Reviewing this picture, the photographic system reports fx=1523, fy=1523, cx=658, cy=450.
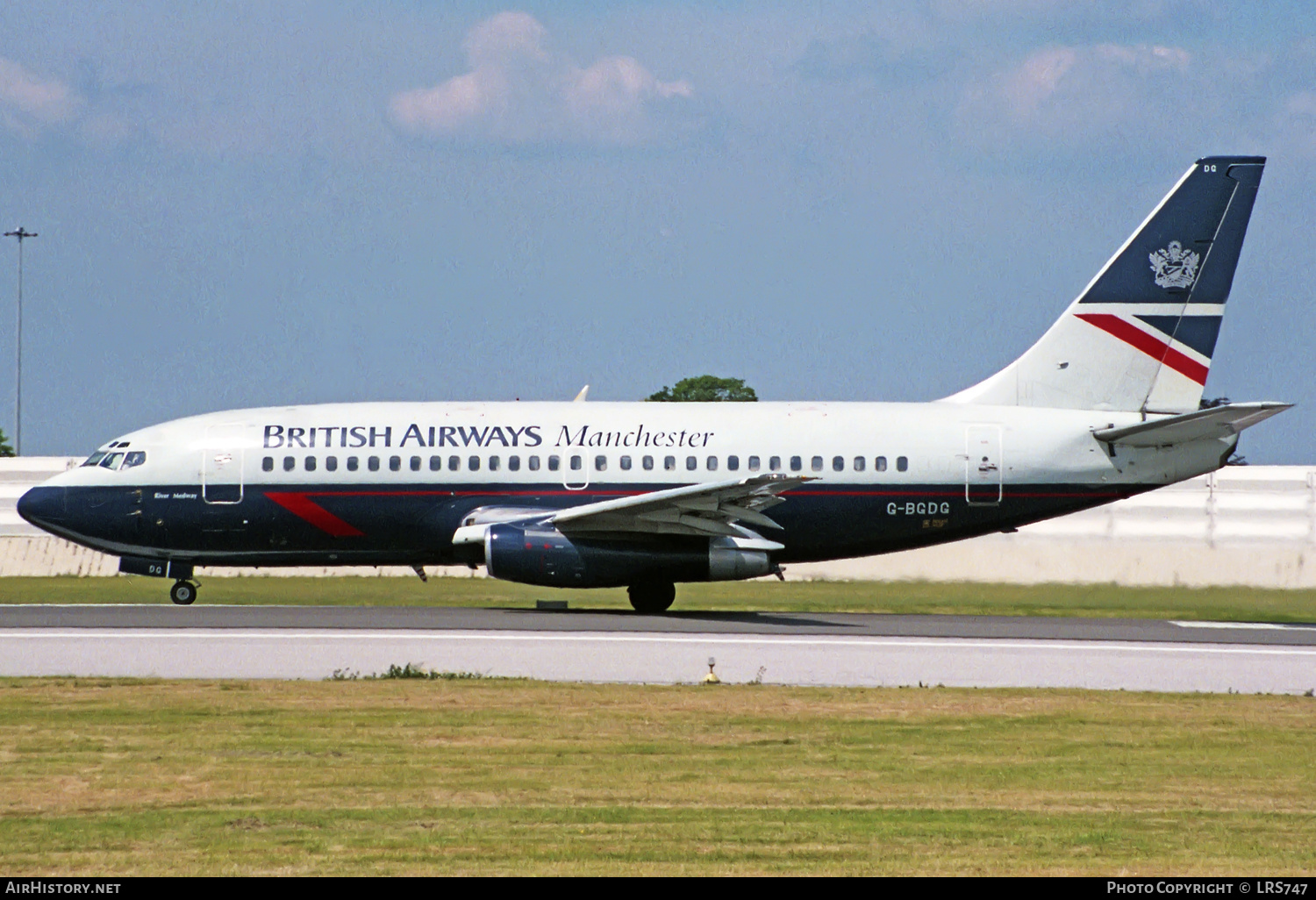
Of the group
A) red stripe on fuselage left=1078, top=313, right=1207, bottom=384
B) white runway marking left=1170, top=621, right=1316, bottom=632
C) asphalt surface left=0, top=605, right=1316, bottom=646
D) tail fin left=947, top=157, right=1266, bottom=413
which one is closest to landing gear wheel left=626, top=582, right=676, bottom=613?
asphalt surface left=0, top=605, right=1316, bottom=646

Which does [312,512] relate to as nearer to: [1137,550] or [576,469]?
[576,469]

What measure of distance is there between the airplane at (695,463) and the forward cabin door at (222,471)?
33 millimetres

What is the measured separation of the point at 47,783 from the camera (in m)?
11.7

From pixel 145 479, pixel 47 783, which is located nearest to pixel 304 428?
pixel 145 479

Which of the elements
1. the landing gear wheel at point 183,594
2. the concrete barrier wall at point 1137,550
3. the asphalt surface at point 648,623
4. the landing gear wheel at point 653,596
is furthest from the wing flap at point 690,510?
the landing gear wheel at point 183,594

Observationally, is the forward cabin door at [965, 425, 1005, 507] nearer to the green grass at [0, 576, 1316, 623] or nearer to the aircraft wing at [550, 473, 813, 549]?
the green grass at [0, 576, 1316, 623]

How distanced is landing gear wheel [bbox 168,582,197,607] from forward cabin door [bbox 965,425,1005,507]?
14736 millimetres

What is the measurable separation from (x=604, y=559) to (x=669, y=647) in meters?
5.78

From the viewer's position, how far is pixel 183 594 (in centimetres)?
2883

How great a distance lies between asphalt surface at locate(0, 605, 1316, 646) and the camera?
2381 centimetres

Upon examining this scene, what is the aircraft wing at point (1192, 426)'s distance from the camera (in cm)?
2573

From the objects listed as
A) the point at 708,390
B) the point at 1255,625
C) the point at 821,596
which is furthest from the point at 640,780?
the point at 708,390
